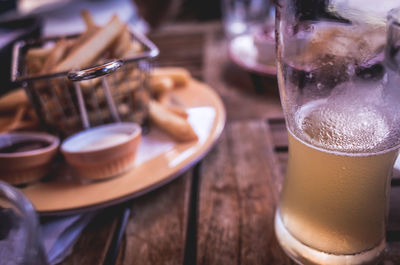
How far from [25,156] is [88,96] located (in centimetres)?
27

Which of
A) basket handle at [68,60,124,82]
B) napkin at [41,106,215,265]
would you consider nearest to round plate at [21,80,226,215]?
napkin at [41,106,215,265]

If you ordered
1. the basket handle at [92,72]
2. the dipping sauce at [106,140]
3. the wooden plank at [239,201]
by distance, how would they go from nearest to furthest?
1. the basket handle at [92,72]
2. the wooden plank at [239,201]
3. the dipping sauce at [106,140]

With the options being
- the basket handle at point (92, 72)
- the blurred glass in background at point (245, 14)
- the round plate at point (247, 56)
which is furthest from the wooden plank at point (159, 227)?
the blurred glass in background at point (245, 14)

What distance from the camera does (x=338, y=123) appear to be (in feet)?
1.86

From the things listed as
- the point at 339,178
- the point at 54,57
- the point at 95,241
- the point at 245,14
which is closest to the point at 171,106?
the point at 54,57

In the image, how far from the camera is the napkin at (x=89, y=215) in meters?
0.64

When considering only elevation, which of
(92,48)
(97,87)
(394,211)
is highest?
(92,48)

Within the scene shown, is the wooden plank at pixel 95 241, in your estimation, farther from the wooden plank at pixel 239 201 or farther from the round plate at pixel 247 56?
the round plate at pixel 247 56

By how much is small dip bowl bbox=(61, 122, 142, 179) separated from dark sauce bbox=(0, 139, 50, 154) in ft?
0.27

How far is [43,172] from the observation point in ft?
2.51

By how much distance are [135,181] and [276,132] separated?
475 millimetres

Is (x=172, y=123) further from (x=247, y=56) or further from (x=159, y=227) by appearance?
(x=247, y=56)

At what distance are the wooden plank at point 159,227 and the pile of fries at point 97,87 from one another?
17 cm

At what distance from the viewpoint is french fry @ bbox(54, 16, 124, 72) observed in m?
0.83
